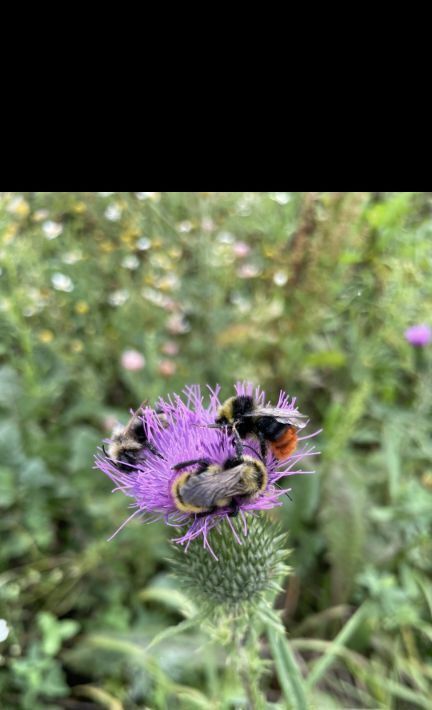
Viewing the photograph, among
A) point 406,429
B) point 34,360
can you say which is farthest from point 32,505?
point 406,429

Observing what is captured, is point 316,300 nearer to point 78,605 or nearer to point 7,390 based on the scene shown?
point 7,390

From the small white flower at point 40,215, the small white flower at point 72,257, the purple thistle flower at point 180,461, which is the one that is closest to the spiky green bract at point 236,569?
the purple thistle flower at point 180,461

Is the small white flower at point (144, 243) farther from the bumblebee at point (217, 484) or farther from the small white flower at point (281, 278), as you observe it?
the bumblebee at point (217, 484)

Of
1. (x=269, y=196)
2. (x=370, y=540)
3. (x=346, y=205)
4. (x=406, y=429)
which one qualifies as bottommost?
(x=370, y=540)

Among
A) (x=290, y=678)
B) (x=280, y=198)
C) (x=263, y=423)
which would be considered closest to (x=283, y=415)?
(x=263, y=423)

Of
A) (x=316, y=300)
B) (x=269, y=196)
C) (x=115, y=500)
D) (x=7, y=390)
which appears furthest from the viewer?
(x=269, y=196)

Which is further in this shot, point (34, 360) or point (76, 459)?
point (34, 360)

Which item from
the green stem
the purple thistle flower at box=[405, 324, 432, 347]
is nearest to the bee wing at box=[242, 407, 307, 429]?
the green stem
